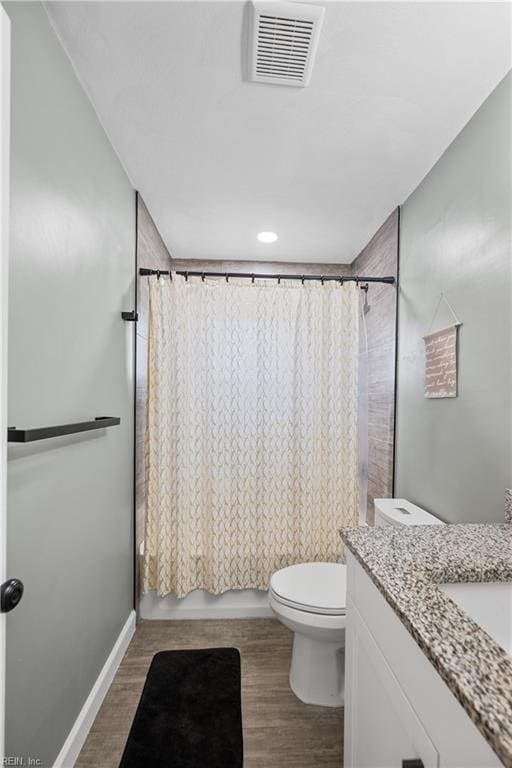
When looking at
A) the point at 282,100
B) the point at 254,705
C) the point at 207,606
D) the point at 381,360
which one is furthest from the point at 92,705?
the point at 282,100

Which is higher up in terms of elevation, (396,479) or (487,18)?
(487,18)

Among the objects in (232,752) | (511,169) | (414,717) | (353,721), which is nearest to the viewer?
(414,717)

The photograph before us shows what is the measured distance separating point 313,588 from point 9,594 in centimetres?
139

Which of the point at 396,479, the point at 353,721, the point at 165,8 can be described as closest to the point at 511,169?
the point at 165,8

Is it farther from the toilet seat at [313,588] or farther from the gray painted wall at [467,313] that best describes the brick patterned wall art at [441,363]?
the toilet seat at [313,588]

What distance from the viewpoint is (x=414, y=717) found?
740mm

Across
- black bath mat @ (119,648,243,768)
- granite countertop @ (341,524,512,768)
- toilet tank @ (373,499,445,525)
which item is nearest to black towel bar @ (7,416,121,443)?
granite countertop @ (341,524,512,768)

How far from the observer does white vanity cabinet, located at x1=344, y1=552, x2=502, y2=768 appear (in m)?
0.61

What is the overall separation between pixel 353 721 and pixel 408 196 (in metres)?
2.26

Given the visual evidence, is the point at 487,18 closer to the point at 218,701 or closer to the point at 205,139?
the point at 205,139

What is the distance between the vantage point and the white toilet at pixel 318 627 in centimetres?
164

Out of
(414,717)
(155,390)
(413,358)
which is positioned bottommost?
(414,717)

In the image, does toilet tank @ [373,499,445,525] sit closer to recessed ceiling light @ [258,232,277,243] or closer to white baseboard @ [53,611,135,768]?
white baseboard @ [53,611,135,768]

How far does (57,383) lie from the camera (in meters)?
1.27
